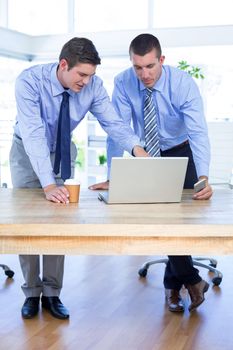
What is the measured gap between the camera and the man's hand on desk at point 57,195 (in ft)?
7.63

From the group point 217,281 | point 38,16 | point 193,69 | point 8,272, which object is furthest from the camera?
point 38,16

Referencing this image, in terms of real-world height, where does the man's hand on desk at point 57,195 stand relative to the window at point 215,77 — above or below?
below

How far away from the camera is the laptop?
7.02ft

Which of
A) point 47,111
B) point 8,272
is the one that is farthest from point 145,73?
point 8,272

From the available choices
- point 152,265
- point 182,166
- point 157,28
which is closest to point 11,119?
point 157,28

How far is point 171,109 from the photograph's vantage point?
302cm

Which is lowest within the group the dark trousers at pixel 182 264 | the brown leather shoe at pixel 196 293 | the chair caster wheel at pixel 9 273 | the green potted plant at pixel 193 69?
the chair caster wheel at pixel 9 273

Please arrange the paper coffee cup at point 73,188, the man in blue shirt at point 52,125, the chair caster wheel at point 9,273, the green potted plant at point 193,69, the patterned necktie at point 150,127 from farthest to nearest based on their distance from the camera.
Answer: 1. the green potted plant at point 193,69
2. the chair caster wheel at point 9,273
3. the patterned necktie at point 150,127
4. the man in blue shirt at point 52,125
5. the paper coffee cup at point 73,188

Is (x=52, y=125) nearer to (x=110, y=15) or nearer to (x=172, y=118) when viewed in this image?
(x=172, y=118)

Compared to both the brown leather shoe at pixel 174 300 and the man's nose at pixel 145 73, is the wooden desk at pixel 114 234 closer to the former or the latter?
the man's nose at pixel 145 73

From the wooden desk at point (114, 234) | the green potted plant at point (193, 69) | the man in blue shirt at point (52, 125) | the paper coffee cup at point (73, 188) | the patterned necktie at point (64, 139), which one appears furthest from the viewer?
the green potted plant at point (193, 69)

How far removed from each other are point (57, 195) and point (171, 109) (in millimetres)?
984

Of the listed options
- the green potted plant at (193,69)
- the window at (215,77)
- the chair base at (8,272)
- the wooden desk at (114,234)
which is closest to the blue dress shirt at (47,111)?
the wooden desk at (114,234)

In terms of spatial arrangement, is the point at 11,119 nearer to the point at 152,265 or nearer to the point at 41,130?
the point at 152,265
